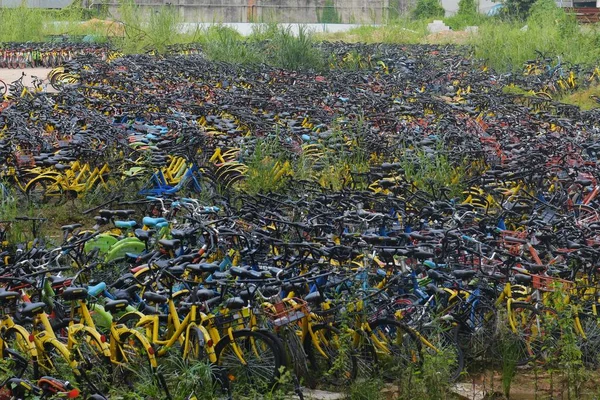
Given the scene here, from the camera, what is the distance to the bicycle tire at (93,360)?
18.4ft

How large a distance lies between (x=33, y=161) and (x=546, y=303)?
6284mm

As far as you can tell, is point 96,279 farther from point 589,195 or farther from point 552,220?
point 589,195

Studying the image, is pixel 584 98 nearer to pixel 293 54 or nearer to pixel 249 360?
pixel 293 54

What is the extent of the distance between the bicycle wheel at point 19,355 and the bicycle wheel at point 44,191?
14.7ft

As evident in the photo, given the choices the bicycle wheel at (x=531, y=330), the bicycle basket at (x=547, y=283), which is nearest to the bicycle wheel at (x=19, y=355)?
the bicycle wheel at (x=531, y=330)

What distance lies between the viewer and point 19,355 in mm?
5395

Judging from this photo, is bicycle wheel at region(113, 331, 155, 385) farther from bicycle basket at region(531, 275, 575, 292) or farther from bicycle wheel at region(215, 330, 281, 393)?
bicycle basket at region(531, 275, 575, 292)

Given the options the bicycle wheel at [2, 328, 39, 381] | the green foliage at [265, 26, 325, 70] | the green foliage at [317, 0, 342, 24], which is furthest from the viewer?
the green foliage at [317, 0, 342, 24]

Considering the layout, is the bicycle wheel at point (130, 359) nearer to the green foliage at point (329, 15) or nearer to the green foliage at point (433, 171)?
the green foliage at point (433, 171)

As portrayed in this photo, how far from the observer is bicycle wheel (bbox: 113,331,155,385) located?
5.67 m

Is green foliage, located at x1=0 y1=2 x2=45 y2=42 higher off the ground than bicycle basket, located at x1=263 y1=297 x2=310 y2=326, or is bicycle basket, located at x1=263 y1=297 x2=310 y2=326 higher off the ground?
green foliage, located at x1=0 y1=2 x2=45 y2=42

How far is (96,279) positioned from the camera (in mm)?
7051

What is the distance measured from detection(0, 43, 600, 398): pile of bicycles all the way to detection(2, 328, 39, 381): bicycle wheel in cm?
1

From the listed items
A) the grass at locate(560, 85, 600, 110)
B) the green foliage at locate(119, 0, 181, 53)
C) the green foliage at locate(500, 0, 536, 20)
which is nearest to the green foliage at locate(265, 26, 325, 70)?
the green foliage at locate(119, 0, 181, 53)
